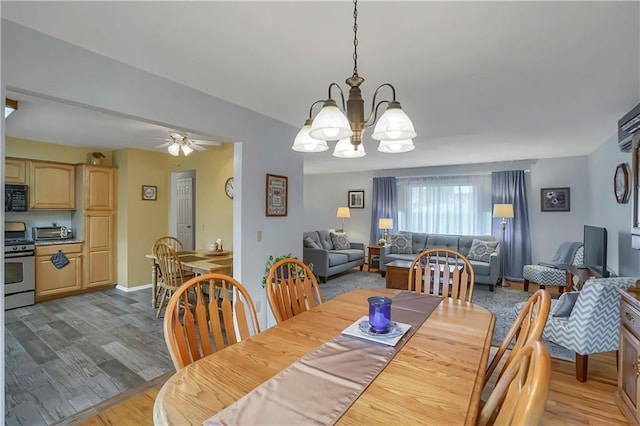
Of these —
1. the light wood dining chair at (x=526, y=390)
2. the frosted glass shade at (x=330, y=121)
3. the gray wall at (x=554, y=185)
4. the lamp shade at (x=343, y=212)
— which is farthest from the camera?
the lamp shade at (x=343, y=212)

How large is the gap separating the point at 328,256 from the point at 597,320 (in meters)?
3.90

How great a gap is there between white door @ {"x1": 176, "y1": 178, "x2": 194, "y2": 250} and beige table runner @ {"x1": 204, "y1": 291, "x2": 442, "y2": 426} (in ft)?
15.8

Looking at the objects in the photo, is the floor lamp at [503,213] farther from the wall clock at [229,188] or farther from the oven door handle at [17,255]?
the oven door handle at [17,255]

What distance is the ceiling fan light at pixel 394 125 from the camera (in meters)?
1.35

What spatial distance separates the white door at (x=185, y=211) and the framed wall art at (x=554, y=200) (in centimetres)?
644

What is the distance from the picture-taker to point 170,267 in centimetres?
364

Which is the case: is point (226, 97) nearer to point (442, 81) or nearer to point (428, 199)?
point (442, 81)

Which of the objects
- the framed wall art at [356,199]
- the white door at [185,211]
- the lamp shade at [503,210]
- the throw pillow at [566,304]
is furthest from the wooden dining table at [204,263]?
the lamp shade at [503,210]

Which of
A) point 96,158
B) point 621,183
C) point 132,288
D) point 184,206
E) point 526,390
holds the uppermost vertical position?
point 96,158

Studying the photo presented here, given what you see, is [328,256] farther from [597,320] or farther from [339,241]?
[597,320]

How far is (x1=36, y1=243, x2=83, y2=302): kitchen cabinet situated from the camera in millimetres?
4395

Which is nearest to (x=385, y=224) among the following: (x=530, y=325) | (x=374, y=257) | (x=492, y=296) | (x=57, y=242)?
(x=374, y=257)

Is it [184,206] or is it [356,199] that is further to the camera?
[356,199]

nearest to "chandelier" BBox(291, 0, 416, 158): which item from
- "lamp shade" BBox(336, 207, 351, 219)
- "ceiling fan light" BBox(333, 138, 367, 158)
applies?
"ceiling fan light" BBox(333, 138, 367, 158)
